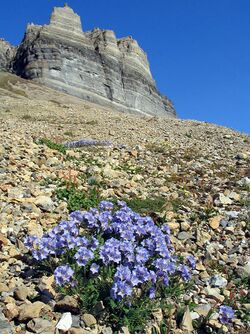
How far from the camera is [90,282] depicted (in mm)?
5965

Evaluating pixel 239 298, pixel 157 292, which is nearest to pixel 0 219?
pixel 157 292

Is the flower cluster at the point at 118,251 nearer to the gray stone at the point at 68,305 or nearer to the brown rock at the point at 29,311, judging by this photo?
the gray stone at the point at 68,305

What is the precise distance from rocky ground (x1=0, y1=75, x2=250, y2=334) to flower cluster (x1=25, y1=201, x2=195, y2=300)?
0.49 m

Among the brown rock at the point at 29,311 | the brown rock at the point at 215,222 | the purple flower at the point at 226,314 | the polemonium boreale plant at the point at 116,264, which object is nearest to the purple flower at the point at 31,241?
the polemonium boreale plant at the point at 116,264

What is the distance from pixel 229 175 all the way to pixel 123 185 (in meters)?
3.70

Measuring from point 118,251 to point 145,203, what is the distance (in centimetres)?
416

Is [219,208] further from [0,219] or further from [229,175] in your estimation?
[0,219]

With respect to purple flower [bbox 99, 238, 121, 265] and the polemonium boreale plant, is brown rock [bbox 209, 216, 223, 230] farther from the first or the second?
purple flower [bbox 99, 238, 121, 265]

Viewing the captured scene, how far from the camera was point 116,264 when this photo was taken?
6438 millimetres

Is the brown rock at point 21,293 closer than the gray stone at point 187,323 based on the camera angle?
Yes

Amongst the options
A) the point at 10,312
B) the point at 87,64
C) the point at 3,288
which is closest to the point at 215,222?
the point at 3,288

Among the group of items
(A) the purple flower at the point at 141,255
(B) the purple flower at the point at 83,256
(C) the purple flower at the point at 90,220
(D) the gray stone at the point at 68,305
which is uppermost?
(C) the purple flower at the point at 90,220

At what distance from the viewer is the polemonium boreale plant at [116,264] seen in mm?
5746

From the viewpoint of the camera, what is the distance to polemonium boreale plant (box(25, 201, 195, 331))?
5.75 m
